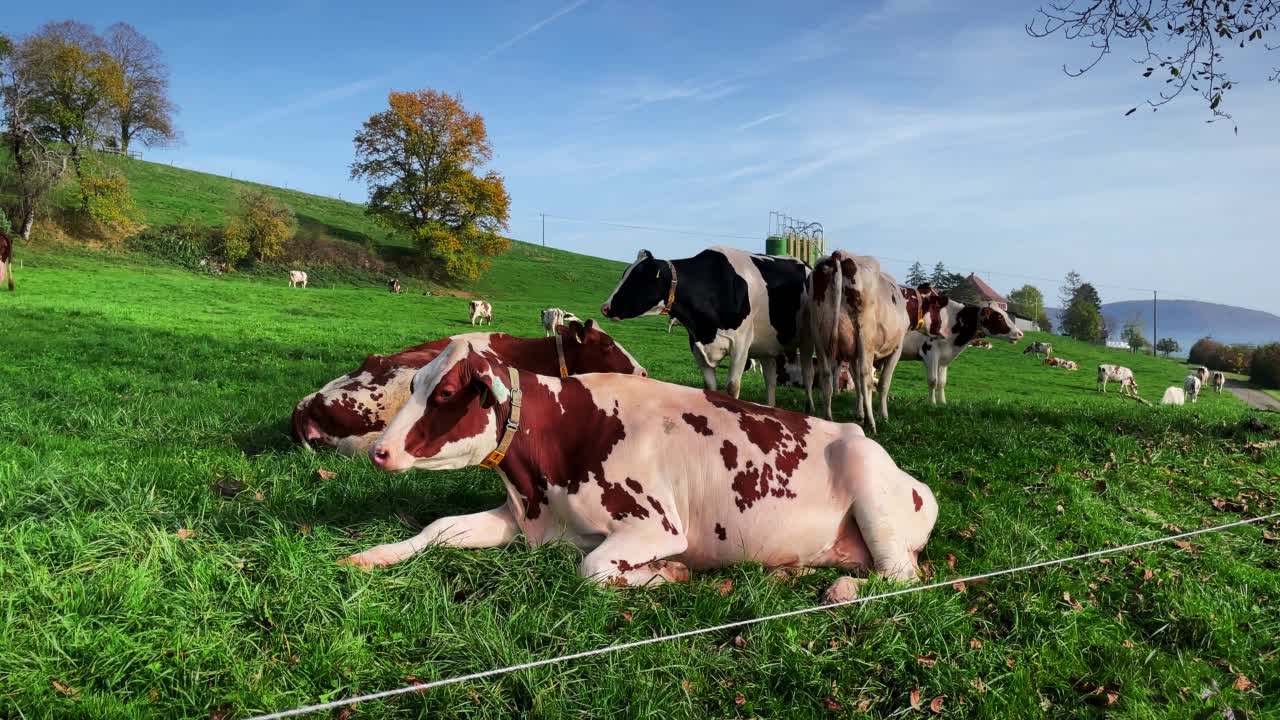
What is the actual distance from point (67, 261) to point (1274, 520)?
54234 mm

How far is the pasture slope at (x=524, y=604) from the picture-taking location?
137 inches

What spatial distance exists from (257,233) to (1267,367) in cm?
8076

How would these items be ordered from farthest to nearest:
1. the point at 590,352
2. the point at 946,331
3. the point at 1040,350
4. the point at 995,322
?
the point at 1040,350 → the point at 946,331 → the point at 995,322 → the point at 590,352

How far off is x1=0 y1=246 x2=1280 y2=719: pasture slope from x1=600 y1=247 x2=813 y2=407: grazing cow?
9.48ft

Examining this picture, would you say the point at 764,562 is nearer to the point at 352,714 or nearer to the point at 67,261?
the point at 352,714

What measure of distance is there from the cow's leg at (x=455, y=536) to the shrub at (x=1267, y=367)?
260ft

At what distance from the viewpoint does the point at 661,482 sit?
15.3ft

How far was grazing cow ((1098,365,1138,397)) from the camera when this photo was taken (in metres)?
39.0

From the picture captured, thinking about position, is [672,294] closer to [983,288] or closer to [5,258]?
[5,258]

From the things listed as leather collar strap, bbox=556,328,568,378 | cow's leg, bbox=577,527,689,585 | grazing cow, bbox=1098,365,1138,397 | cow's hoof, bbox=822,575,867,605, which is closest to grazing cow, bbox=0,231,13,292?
leather collar strap, bbox=556,328,568,378

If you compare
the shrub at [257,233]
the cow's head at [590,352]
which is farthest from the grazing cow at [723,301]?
the shrub at [257,233]

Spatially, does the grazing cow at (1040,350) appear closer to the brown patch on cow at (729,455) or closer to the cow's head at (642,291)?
the cow's head at (642,291)

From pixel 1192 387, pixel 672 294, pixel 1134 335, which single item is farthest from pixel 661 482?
pixel 1134 335

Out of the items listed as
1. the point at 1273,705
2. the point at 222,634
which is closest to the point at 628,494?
the point at 222,634
